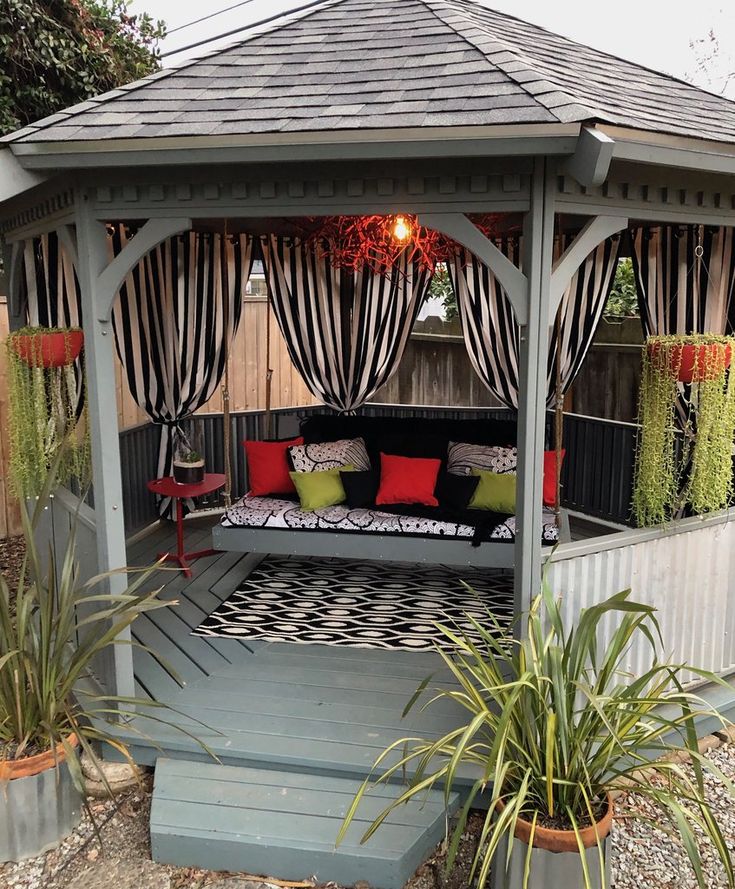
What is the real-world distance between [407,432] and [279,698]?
140 inches

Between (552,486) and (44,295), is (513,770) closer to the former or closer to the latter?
(552,486)

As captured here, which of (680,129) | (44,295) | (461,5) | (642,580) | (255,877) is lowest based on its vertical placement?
(255,877)

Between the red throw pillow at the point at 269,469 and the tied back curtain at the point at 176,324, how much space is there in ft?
2.47

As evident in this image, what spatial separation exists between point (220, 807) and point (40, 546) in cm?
274

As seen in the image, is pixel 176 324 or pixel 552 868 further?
pixel 176 324

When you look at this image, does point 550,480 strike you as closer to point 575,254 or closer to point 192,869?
point 575,254

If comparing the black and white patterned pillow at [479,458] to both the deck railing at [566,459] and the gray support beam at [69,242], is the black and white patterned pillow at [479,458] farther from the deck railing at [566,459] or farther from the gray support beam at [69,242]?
the gray support beam at [69,242]

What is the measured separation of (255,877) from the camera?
333 centimetres

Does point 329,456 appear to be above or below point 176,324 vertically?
below

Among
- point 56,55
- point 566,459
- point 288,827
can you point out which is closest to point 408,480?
point 566,459

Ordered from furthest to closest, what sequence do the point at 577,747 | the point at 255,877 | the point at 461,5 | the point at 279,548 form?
the point at 279,548 < the point at 461,5 < the point at 255,877 < the point at 577,747

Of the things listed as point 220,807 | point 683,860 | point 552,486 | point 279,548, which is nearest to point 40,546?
point 279,548

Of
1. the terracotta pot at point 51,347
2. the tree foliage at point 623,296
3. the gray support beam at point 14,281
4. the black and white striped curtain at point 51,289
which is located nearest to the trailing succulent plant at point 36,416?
the terracotta pot at point 51,347

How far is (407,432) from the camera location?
7.39 m
